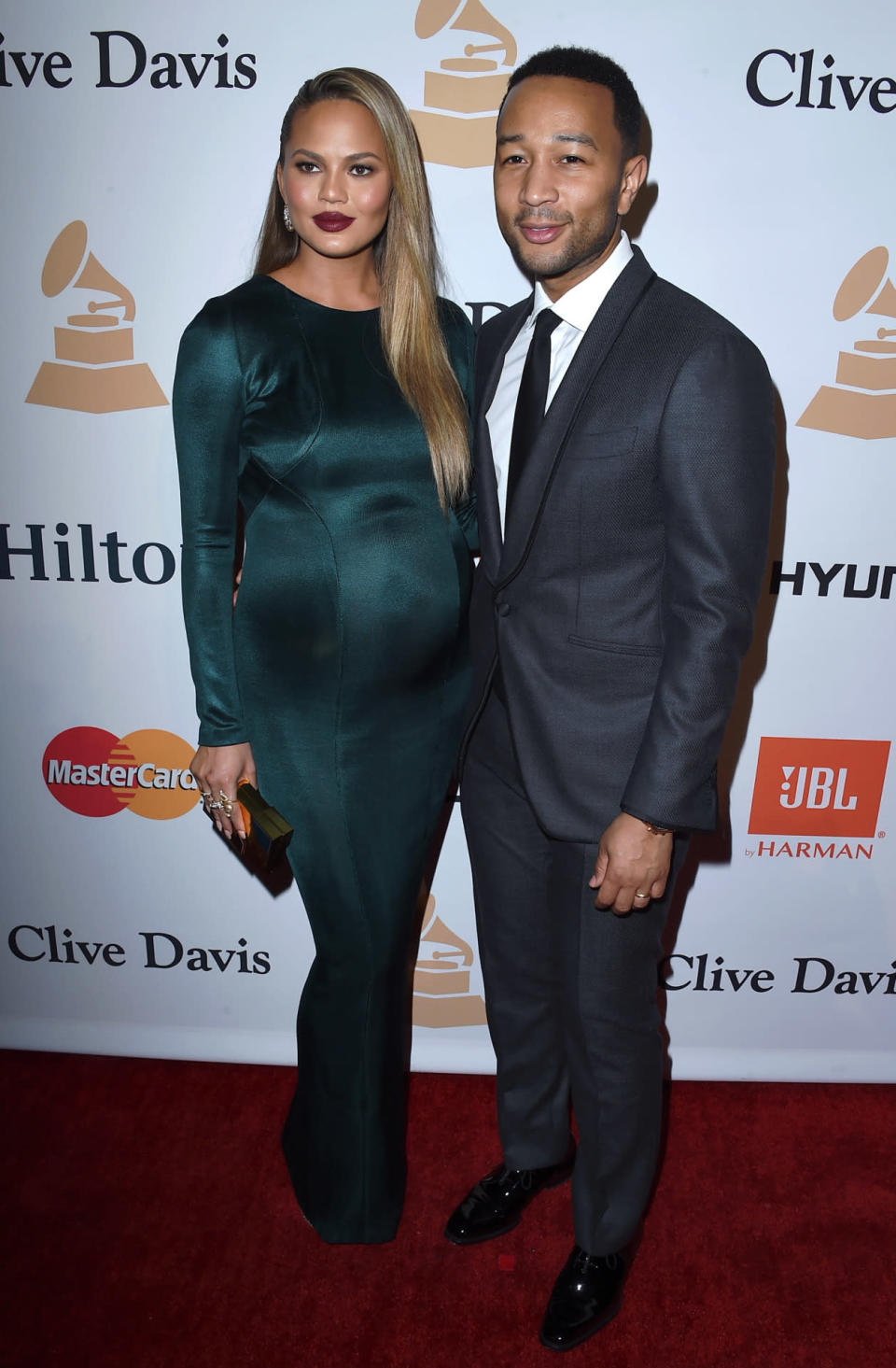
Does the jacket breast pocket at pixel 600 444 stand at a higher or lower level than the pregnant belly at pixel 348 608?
higher

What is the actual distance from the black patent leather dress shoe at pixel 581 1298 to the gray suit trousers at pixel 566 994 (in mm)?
50

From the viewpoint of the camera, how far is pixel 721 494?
1504mm

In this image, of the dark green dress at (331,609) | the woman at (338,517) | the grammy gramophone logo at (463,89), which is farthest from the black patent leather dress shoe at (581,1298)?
the grammy gramophone logo at (463,89)

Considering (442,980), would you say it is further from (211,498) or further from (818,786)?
(211,498)

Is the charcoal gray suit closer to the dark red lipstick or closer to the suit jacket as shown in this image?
the suit jacket

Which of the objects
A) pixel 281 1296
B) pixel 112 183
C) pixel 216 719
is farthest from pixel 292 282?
pixel 281 1296

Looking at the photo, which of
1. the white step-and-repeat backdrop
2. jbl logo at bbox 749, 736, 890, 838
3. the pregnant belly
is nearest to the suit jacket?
the pregnant belly

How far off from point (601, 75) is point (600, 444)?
0.58m

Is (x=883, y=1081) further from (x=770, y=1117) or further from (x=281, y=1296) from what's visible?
(x=281, y=1296)

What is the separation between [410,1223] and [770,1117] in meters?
0.96

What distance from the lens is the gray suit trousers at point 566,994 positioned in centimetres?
183

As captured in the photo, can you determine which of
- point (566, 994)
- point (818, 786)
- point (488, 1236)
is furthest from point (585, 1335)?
point (818, 786)

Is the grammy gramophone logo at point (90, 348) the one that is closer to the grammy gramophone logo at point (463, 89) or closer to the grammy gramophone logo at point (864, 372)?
the grammy gramophone logo at point (463, 89)

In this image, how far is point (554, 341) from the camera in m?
1.74
